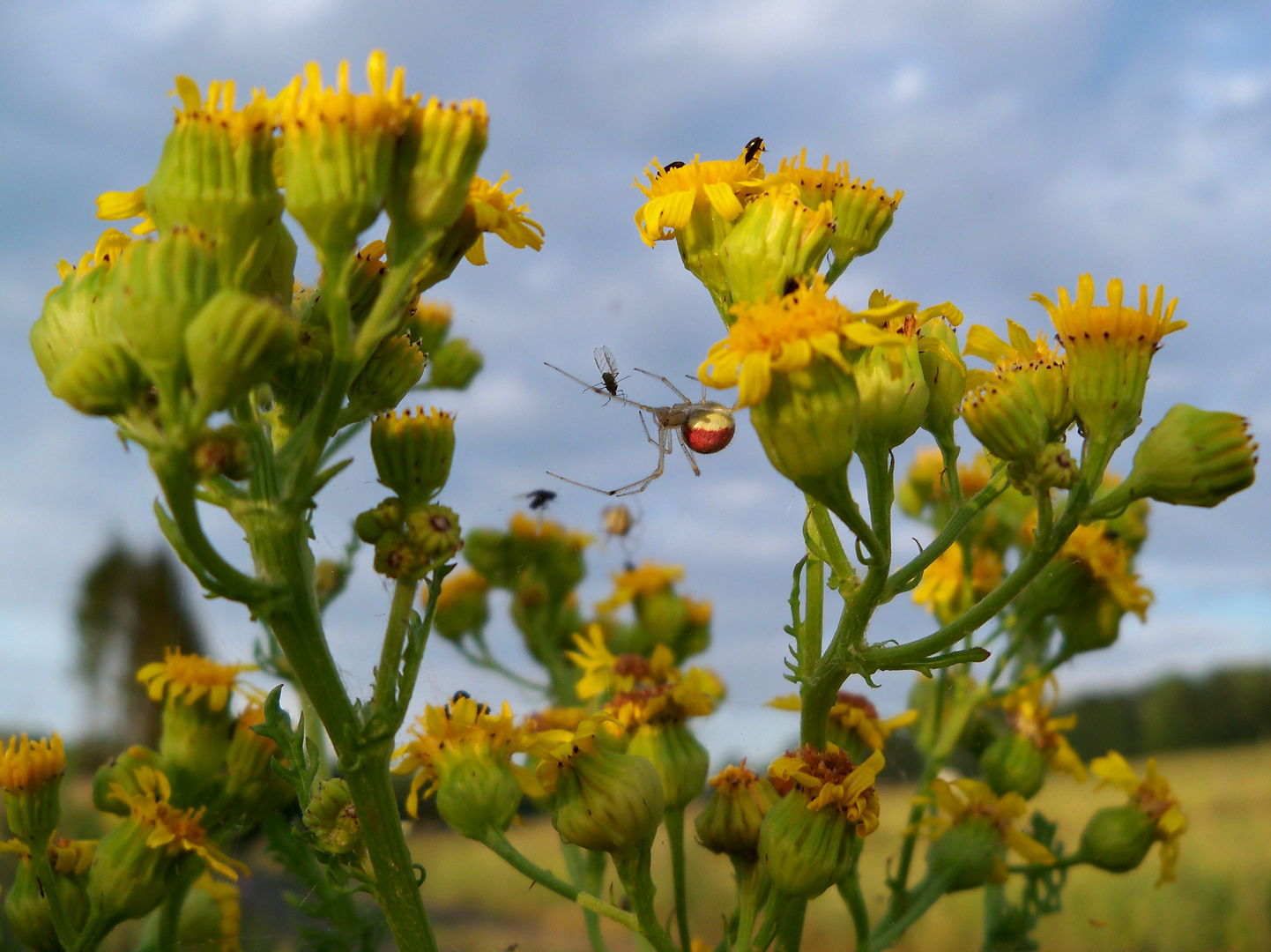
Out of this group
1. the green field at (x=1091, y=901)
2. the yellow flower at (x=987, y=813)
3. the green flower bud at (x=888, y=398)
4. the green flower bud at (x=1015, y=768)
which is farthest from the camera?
the green field at (x=1091, y=901)

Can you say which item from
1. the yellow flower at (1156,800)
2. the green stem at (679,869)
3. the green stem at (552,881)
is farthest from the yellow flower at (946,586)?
the green stem at (552,881)

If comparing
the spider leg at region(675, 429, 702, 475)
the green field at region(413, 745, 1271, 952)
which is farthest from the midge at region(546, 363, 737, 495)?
the green field at region(413, 745, 1271, 952)

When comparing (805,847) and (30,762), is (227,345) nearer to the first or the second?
(805,847)

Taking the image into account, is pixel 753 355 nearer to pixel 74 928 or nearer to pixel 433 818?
pixel 433 818

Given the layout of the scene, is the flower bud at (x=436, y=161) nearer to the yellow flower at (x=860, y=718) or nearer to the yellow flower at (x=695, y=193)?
the yellow flower at (x=695, y=193)

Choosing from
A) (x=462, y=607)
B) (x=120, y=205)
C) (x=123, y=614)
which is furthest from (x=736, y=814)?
(x=123, y=614)


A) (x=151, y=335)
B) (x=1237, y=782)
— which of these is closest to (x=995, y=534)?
(x=151, y=335)
